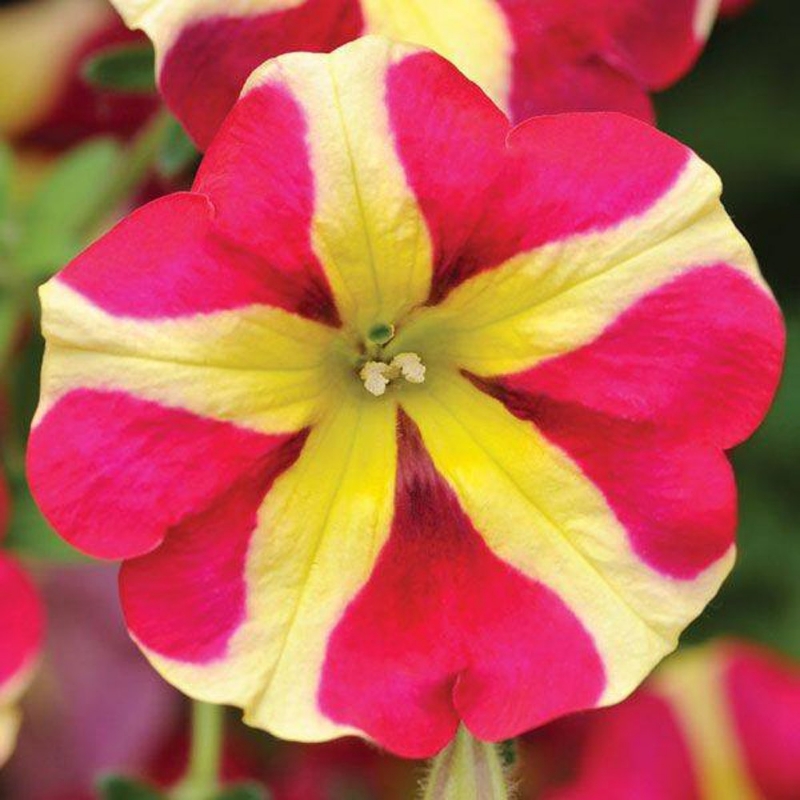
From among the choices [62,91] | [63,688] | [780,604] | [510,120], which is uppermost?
[510,120]

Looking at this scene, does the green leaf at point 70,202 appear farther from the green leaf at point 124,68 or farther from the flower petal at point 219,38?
the flower petal at point 219,38

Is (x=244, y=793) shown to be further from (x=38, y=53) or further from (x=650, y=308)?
(x=38, y=53)

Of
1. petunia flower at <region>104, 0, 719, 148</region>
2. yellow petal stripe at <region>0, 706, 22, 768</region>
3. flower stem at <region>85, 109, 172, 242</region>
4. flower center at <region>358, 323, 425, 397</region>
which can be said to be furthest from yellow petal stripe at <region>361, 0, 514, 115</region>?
yellow petal stripe at <region>0, 706, 22, 768</region>

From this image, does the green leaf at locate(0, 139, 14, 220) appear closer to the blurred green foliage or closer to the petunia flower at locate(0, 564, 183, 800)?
the petunia flower at locate(0, 564, 183, 800)

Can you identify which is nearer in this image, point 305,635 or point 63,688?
point 305,635

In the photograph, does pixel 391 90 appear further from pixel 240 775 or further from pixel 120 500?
pixel 240 775

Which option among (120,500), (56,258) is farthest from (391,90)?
(56,258)

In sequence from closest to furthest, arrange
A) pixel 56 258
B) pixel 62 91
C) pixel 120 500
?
pixel 120 500
pixel 56 258
pixel 62 91

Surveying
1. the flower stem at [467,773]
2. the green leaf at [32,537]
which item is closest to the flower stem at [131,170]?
the green leaf at [32,537]

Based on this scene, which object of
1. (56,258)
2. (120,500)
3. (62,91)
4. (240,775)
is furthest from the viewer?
(62,91)
